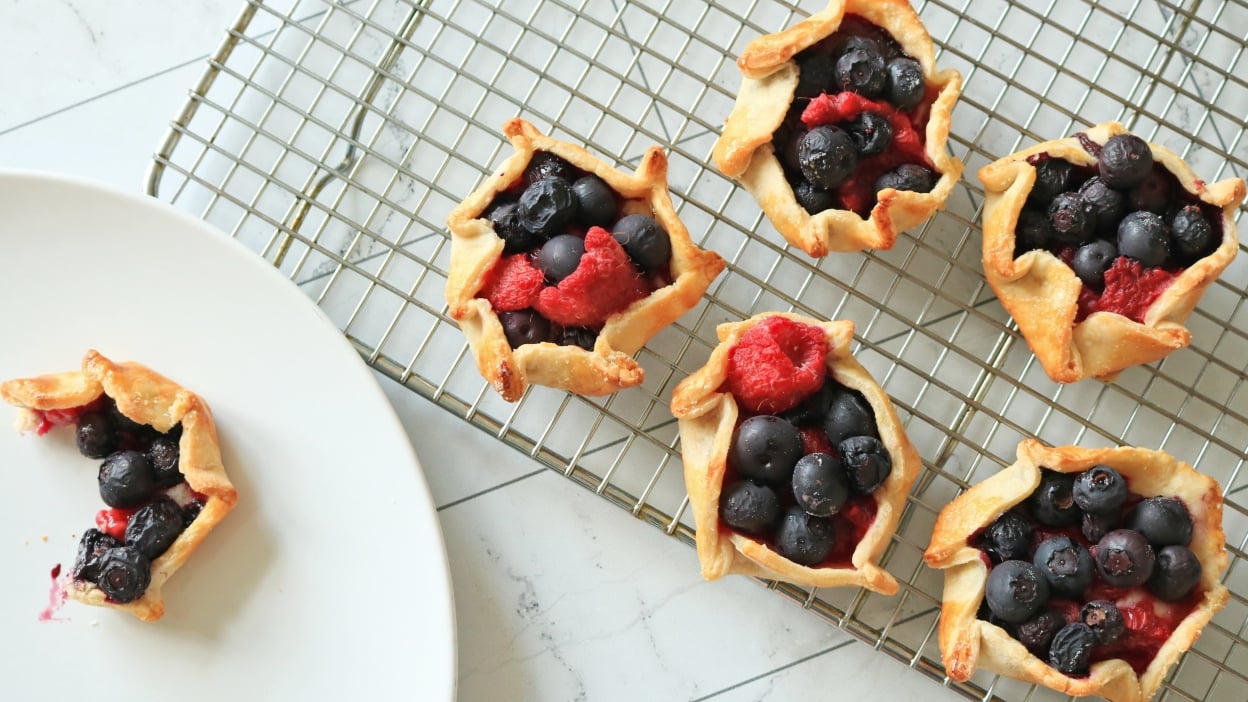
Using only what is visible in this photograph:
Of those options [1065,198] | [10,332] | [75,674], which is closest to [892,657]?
[1065,198]

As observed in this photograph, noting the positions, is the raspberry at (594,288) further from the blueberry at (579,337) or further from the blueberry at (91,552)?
the blueberry at (91,552)

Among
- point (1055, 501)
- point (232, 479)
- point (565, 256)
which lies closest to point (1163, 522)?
point (1055, 501)

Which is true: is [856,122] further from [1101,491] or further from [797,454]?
[1101,491]

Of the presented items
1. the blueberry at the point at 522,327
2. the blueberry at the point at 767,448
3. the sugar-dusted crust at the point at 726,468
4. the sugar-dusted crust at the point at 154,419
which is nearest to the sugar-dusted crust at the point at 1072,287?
the sugar-dusted crust at the point at 726,468

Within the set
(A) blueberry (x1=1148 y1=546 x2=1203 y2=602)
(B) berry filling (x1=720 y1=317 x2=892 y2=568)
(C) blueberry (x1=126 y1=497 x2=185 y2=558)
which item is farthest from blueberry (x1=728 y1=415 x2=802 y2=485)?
(C) blueberry (x1=126 y1=497 x2=185 y2=558)

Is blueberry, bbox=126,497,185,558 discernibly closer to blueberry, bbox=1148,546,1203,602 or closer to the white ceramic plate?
the white ceramic plate

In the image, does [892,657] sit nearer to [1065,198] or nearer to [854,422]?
[854,422]
